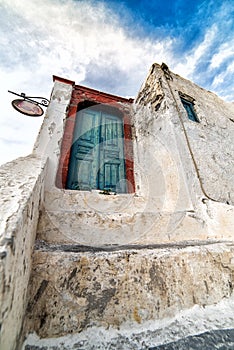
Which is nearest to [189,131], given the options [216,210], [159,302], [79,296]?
[216,210]

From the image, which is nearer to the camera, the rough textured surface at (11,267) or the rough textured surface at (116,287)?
the rough textured surface at (11,267)

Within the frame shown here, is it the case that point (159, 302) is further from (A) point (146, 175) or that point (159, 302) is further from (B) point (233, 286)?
(A) point (146, 175)

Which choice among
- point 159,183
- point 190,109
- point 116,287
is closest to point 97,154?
point 159,183

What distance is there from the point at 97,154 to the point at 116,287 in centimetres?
275

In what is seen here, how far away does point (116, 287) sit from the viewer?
0.91m

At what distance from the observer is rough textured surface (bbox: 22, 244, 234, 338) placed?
2.65 ft

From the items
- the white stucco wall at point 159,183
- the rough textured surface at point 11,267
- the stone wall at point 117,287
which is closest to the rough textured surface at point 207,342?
the stone wall at point 117,287

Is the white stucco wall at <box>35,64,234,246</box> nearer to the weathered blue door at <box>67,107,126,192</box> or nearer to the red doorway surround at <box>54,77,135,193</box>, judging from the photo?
the red doorway surround at <box>54,77,135,193</box>

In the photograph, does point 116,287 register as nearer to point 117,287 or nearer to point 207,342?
point 117,287

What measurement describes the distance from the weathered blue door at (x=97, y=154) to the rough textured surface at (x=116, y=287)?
6.65ft

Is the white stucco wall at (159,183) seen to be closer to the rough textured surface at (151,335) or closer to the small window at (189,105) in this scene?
the small window at (189,105)

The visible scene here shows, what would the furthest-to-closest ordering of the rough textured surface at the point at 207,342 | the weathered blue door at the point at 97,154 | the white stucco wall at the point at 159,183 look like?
1. the weathered blue door at the point at 97,154
2. the white stucco wall at the point at 159,183
3. the rough textured surface at the point at 207,342

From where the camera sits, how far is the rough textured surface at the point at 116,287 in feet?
2.65

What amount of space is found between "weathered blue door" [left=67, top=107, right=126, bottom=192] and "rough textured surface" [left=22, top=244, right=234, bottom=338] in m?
2.03
